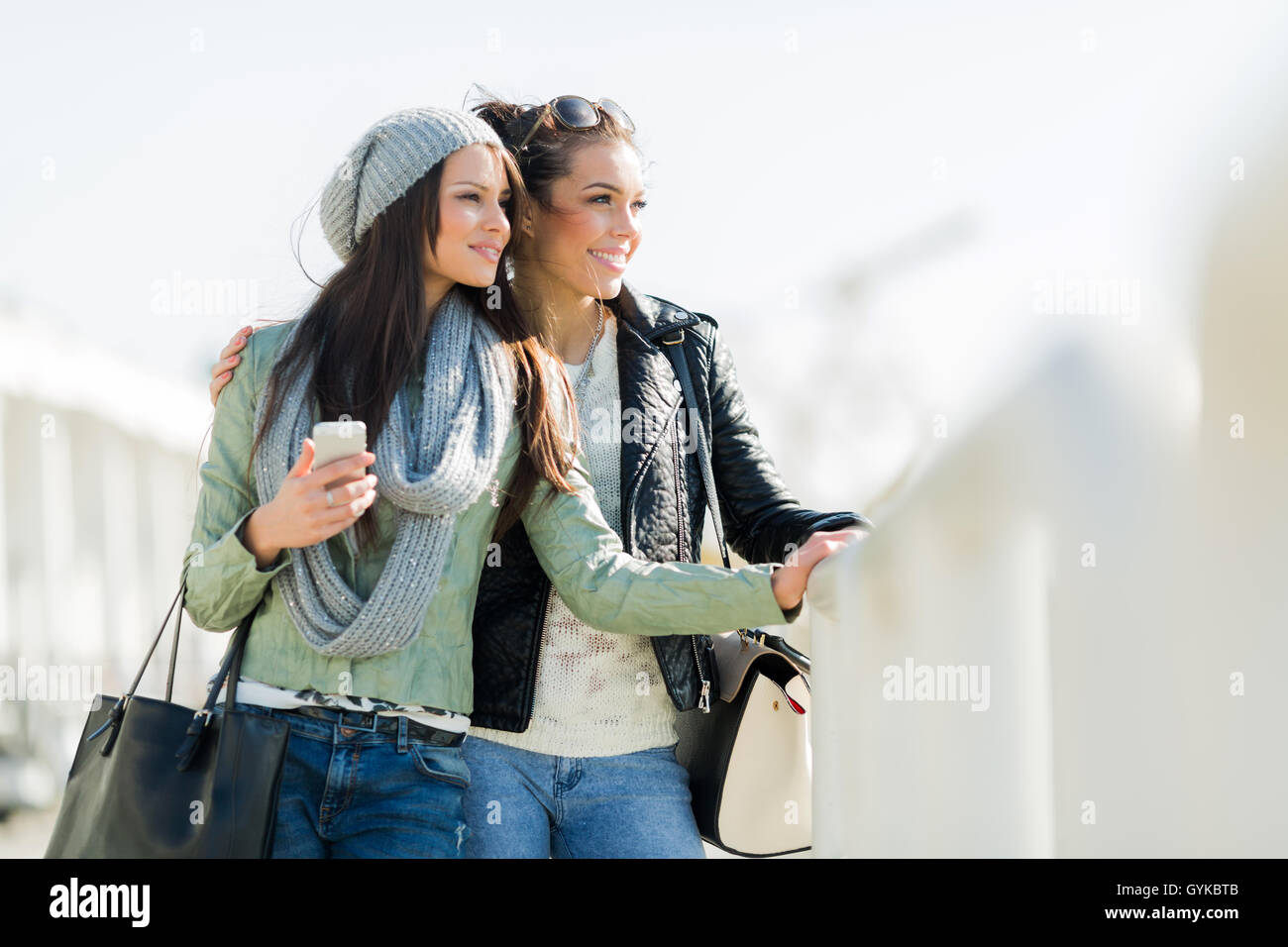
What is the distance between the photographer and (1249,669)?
205 centimetres

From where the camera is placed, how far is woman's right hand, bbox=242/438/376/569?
2346mm

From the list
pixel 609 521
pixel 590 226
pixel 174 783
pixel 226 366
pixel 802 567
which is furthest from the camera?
pixel 590 226

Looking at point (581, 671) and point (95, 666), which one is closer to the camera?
point (581, 671)

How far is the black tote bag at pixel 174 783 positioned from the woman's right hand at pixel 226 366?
511 mm

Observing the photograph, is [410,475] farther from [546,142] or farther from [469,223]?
[546,142]

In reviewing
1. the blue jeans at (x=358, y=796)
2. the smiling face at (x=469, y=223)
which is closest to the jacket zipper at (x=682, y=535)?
the smiling face at (x=469, y=223)

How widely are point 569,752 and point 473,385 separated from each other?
739mm

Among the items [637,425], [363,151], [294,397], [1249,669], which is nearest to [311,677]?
[294,397]

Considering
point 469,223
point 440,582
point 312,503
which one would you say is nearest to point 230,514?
point 312,503

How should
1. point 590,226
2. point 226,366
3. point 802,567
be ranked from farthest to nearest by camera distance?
point 590,226
point 226,366
point 802,567

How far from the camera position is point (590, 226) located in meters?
3.03

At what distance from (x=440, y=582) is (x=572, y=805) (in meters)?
0.52
